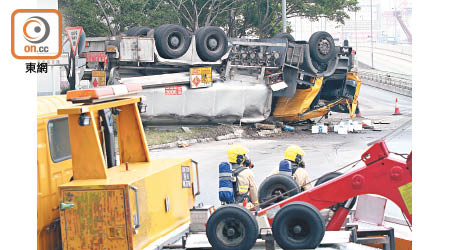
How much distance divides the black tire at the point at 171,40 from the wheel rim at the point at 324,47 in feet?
14.8

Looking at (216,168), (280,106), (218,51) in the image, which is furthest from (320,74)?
(216,168)

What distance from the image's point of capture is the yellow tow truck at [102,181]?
4.82 meters

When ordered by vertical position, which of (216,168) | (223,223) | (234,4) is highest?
(234,4)

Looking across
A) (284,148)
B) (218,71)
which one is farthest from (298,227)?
(218,71)

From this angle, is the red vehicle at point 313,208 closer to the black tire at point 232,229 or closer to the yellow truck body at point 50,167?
the black tire at point 232,229

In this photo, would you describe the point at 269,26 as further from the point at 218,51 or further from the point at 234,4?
the point at 218,51

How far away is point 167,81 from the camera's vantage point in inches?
781

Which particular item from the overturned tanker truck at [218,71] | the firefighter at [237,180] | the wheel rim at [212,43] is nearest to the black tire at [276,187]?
the firefighter at [237,180]

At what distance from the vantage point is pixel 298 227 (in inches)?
210

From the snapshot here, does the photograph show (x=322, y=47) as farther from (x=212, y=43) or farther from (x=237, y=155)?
(x=237, y=155)

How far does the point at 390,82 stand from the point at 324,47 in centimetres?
2135

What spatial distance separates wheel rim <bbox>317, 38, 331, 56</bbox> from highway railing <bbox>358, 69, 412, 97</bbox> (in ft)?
52.4

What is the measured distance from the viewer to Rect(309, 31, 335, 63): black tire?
68.9ft
